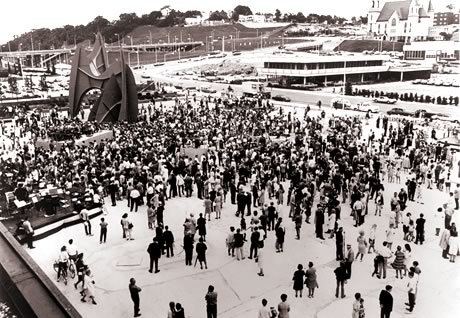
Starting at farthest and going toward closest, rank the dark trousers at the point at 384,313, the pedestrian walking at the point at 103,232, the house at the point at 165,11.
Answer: the house at the point at 165,11, the pedestrian walking at the point at 103,232, the dark trousers at the point at 384,313

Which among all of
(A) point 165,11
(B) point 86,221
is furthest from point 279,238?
(A) point 165,11

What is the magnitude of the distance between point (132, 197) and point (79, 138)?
13033 millimetres

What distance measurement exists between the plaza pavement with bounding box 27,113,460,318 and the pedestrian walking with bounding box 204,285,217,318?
0.63 m

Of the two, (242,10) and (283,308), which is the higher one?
(242,10)

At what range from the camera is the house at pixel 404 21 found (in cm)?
11550

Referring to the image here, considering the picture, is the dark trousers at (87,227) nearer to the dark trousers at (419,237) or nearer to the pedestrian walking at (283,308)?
the pedestrian walking at (283,308)

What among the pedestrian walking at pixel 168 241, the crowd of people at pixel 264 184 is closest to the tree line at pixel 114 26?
the crowd of people at pixel 264 184

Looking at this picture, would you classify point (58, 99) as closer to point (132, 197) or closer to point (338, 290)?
point (132, 197)

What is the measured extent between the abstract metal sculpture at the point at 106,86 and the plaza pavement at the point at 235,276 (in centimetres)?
1907

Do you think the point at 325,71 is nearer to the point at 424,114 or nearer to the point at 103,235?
the point at 424,114

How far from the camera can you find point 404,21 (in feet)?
385

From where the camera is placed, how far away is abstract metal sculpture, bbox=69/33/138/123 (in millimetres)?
34719

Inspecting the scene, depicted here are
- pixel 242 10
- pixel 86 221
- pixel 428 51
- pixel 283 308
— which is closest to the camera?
pixel 283 308

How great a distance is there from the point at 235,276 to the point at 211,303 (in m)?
2.50
